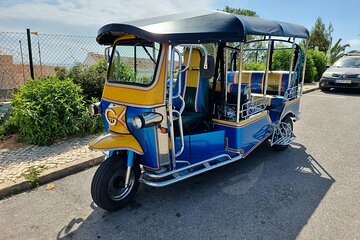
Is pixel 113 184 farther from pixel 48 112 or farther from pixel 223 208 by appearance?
pixel 48 112

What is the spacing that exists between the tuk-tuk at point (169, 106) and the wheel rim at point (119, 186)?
1 cm

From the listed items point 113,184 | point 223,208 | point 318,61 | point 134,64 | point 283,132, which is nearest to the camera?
point 113,184

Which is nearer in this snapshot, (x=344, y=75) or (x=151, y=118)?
(x=151, y=118)

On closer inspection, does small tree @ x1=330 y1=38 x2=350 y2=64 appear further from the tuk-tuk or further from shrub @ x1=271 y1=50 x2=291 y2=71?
the tuk-tuk

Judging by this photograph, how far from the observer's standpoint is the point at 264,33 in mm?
3502

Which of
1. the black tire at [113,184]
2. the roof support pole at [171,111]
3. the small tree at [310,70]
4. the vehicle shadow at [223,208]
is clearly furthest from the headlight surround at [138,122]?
the small tree at [310,70]

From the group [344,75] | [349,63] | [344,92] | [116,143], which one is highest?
[349,63]

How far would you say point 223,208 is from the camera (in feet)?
10.2

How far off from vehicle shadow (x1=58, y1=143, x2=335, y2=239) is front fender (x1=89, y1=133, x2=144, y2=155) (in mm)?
752

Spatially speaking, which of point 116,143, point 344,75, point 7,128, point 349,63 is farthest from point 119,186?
point 349,63

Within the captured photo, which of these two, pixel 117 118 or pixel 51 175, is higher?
pixel 117 118

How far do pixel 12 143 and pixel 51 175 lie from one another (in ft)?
4.91

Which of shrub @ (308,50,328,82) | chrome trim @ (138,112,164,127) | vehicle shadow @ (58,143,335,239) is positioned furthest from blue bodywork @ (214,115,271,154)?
shrub @ (308,50,328,82)

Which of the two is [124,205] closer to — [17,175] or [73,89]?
[17,175]
